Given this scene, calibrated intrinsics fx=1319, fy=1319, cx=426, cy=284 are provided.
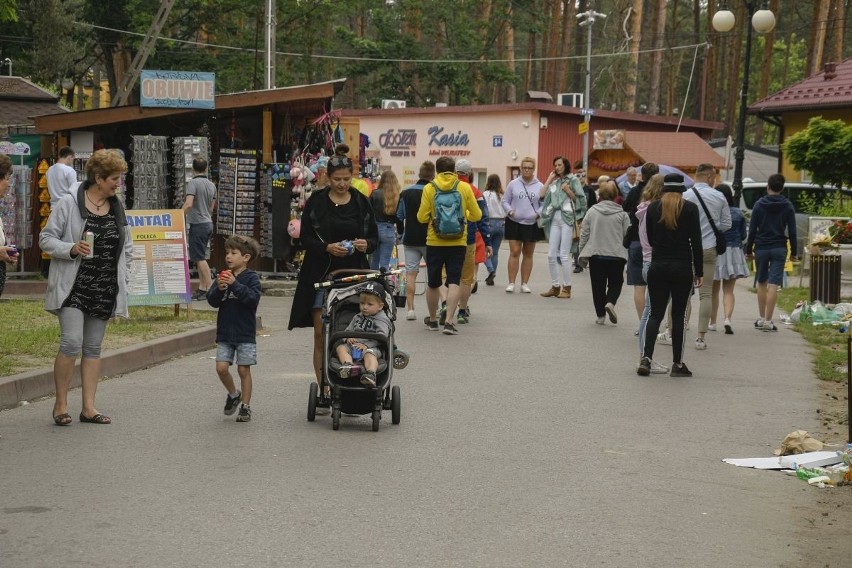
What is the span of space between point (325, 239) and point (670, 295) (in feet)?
13.0

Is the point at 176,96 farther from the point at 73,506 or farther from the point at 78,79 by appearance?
the point at 78,79

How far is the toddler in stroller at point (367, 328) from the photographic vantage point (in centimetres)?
862

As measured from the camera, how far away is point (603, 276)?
1590 cm

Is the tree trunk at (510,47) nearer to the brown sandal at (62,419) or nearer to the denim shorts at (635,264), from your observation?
the denim shorts at (635,264)

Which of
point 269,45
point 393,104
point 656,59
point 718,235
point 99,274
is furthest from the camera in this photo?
point 656,59

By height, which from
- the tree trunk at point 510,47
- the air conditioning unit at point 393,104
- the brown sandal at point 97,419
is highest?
the tree trunk at point 510,47

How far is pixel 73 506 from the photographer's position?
641 cm

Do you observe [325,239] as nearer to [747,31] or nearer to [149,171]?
[149,171]

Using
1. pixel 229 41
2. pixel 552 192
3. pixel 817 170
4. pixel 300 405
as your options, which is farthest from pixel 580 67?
pixel 300 405

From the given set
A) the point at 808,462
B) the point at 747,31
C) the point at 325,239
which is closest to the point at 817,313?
the point at 808,462

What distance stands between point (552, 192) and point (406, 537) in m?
13.6

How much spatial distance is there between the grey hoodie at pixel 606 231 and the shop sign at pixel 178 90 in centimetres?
596

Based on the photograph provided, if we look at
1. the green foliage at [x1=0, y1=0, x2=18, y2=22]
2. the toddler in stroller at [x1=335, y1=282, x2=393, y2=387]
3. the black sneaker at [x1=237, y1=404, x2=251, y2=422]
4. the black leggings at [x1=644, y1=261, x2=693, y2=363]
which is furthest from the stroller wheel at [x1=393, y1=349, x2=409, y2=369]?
the green foliage at [x1=0, y1=0, x2=18, y2=22]

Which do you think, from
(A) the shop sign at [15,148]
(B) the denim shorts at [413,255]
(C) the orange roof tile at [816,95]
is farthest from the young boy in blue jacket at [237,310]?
(C) the orange roof tile at [816,95]
